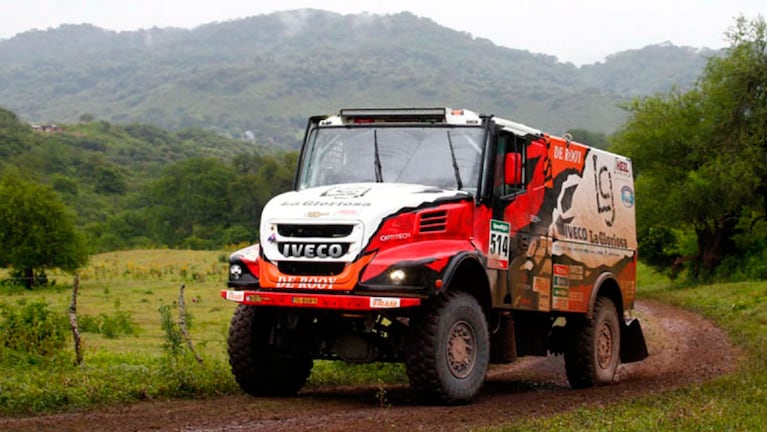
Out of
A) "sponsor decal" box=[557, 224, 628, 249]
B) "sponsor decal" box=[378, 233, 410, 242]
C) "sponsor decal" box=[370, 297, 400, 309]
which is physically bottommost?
"sponsor decal" box=[370, 297, 400, 309]

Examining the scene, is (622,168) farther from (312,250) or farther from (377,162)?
(312,250)

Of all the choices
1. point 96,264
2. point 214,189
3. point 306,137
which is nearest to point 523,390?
point 306,137

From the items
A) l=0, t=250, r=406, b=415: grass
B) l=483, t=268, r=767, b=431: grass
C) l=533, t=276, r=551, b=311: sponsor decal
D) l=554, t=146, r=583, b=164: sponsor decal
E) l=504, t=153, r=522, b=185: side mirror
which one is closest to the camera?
l=483, t=268, r=767, b=431: grass

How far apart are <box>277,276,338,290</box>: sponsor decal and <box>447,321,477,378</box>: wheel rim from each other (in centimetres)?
153

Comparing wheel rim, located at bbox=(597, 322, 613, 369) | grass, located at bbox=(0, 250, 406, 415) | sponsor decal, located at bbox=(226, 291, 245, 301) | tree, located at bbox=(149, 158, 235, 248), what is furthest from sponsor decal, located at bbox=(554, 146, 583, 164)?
tree, located at bbox=(149, 158, 235, 248)

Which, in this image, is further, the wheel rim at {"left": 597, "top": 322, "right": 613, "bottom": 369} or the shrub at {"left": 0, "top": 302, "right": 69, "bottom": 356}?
the wheel rim at {"left": 597, "top": 322, "right": 613, "bottom": 369}

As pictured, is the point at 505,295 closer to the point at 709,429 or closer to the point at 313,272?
the point at 313,272

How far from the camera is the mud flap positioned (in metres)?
17.3

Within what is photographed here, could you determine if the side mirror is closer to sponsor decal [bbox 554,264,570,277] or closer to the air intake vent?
the air intake vent

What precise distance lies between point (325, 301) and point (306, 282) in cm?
37

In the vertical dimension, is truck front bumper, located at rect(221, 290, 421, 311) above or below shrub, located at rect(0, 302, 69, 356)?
above

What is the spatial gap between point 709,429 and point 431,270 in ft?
11.1

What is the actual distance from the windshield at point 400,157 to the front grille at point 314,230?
147cm

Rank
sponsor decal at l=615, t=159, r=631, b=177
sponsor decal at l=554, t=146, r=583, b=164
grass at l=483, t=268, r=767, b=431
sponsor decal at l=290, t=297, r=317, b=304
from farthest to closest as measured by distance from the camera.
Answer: sponsor decal at l=615, t=159, r=631, b=177 → sponsor decal at l=554, t=146, r=583, b=164 → sponsor decal at l=290, t=297, r=317, b=304 → grass at l=483, t=268, r=767, b=431
